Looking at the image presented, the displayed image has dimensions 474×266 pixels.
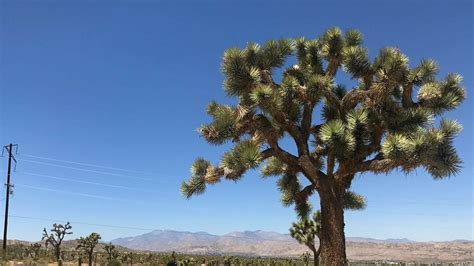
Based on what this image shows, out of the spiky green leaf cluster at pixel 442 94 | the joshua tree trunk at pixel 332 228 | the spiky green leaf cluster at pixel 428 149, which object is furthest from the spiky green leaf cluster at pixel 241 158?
the spiky green leaf cluster at pixel 442 94

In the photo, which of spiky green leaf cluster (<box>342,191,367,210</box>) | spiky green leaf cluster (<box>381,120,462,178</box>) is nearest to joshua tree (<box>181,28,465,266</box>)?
spiky green leaf cluster (<box>381,120,462,178</box>)

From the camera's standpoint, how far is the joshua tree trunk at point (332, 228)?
12805 mm

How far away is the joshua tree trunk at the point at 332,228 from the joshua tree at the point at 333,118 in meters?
0.03

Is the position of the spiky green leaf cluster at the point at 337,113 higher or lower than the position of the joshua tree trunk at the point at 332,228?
higher

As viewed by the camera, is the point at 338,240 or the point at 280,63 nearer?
the point at 338,240

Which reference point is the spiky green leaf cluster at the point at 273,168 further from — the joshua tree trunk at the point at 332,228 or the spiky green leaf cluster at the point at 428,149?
the spiky green leaf cluster at the point at 428,149

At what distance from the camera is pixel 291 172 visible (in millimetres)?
15180

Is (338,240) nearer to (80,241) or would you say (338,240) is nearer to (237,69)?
(237,69)

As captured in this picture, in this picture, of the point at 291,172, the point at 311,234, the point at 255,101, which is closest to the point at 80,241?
the point at 311,234

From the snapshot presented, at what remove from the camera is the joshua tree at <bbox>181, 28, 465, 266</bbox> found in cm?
1232

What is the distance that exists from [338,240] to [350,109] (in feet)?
11.3

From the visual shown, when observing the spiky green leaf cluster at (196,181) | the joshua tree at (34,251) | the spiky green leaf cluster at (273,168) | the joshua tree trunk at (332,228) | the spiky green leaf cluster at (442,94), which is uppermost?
the spiky green leaf cluster at (442,94)

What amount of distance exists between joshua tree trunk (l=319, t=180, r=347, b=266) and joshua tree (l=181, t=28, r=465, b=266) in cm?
3

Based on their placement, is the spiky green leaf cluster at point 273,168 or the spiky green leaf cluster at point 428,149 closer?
the spiky green leaf cluster at point 428,149
